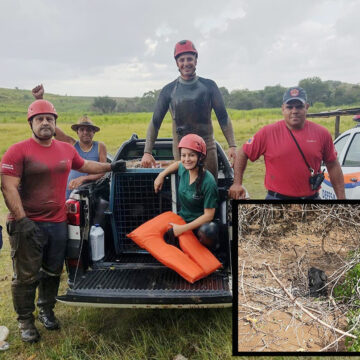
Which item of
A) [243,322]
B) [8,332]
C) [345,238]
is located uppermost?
[345,238]

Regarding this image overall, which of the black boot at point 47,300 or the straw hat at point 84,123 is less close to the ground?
the straw hat at point 84,123

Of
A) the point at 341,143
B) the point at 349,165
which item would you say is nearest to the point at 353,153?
the point at 349,165

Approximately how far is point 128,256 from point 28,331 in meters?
1.07

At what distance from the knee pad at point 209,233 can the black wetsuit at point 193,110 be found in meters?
0.94

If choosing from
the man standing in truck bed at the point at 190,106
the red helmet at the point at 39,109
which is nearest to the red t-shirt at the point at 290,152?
the man standing in truck bed at the point at 190,106

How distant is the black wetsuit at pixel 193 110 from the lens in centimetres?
366

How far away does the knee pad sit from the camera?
3080 millimetres

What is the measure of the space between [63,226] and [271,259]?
1823 millimetres

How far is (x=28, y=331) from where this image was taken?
3102 millimetres

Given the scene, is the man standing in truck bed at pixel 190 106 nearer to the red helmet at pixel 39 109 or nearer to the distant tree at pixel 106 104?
the red helmet at pixel 39 109

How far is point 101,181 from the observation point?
3898 mm

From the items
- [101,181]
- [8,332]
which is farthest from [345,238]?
[8,332]

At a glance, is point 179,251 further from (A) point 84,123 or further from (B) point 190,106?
(A) point 84,123

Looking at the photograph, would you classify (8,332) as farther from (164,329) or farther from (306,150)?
(306,150)
